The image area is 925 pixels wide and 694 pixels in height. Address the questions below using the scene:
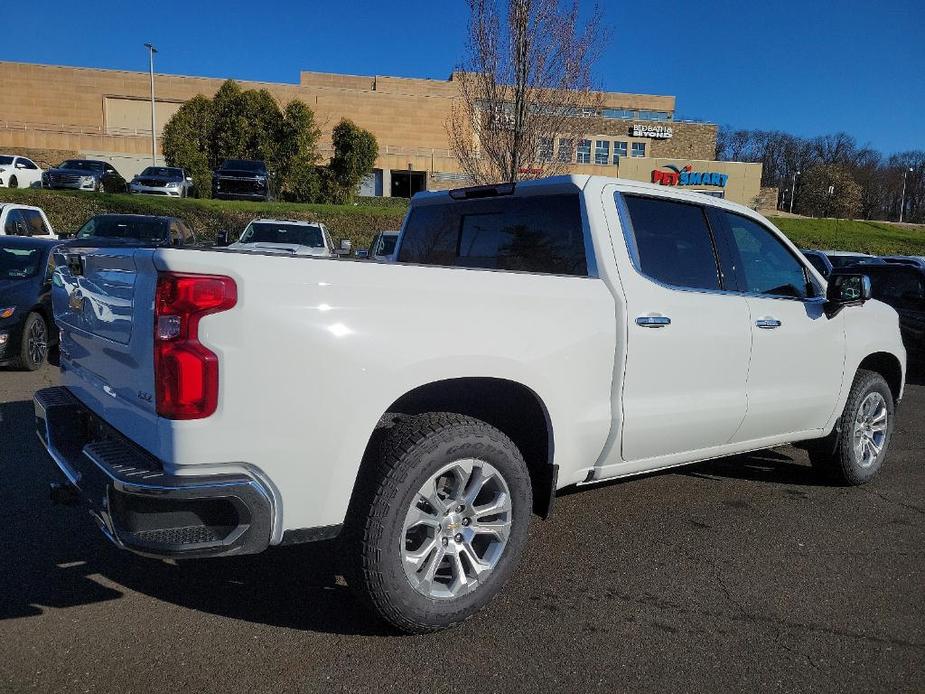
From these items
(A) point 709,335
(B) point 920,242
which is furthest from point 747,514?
(B) point 920,242

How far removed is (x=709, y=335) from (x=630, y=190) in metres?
0.89

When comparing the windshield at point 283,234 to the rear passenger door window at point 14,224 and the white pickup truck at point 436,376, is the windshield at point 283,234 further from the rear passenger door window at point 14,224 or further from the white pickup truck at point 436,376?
the white pickup truck at point 436,376

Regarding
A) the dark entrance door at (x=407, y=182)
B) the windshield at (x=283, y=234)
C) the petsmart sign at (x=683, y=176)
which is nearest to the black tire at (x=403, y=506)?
the windshield at (x=283, y=234)

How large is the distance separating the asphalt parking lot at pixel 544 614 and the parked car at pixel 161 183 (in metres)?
25.2

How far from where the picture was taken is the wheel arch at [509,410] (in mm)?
3205

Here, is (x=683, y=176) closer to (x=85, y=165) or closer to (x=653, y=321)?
(x=85, y=165)

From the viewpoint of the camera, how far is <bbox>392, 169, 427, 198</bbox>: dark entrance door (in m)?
51.5

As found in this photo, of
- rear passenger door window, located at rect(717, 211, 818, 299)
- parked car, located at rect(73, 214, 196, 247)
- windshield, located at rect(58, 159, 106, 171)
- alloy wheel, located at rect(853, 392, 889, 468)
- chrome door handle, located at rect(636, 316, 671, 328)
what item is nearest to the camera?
chrome door handle, located at rect(636, 316, 671, 328)

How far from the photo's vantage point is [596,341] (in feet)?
11.3

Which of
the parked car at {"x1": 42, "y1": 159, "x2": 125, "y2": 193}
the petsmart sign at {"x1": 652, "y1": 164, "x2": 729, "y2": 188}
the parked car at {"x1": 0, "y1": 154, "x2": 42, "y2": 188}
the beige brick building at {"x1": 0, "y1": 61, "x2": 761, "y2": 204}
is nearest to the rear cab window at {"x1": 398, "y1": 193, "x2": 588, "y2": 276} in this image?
the parked car at {"x1": 42, "y1": 159, "x2": 125, "y2": 193}

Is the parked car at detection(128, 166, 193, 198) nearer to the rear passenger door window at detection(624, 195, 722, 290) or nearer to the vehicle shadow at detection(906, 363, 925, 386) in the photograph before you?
the vehicle shadow at detection(906, 363, 925, 386)

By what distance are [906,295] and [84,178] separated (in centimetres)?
2508

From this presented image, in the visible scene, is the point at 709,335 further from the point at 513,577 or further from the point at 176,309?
the point at 176,309

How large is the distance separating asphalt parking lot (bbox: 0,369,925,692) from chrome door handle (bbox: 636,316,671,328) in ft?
4.13
